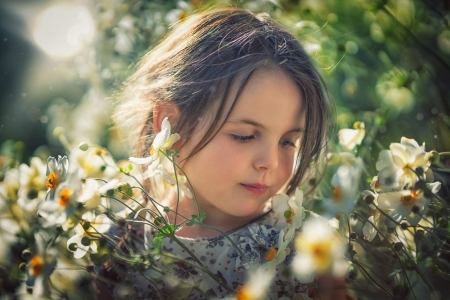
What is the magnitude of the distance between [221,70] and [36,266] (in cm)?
40

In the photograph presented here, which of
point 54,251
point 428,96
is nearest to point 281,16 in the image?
point 428,96

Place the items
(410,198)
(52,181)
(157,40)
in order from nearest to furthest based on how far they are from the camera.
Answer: (410,198) → (52,181) → (157,40)

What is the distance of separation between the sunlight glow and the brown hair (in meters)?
0.50

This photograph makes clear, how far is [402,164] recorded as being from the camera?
1.98 ft

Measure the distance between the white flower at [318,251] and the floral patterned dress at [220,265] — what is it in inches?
6.2

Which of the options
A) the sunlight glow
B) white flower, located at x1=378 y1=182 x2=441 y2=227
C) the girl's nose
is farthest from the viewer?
the sunlight glow

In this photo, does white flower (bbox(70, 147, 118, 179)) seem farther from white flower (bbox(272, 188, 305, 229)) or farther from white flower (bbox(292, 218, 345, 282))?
white flower (bbox(292, 218, 345, 282))

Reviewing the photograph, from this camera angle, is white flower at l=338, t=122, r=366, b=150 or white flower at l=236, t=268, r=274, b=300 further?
white flower at l=338, t=122, r=366, b=150

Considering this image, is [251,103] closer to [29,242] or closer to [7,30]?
[29,242]

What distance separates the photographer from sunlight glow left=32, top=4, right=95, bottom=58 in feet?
4.67

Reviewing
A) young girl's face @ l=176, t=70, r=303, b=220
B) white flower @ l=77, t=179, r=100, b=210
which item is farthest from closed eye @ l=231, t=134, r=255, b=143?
white flower @ l=77, t=179, r=100, b=210

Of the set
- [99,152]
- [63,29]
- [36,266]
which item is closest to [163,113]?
[99,152]

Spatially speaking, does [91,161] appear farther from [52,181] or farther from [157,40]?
[157,40]

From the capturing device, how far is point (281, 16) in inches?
45.3
